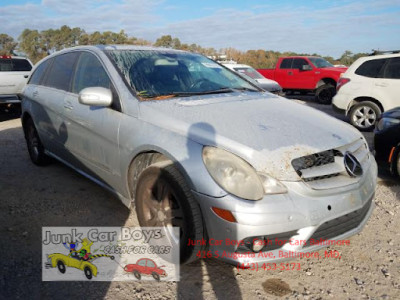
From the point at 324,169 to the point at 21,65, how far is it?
9871mm

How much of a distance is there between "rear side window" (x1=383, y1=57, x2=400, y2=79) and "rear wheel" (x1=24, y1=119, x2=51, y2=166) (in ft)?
21.6

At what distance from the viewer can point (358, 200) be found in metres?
2.21

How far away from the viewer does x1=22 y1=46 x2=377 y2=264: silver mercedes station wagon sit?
1998 mm

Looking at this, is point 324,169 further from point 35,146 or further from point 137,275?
point 35,146

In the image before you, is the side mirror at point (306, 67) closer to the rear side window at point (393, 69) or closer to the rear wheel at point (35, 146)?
the rear side window at point (393, 69)

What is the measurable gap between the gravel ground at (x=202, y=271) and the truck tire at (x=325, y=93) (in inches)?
350

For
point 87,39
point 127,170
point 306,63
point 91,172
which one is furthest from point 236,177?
point 87,39

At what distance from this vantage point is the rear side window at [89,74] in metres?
3.04

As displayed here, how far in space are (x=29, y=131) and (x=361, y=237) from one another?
4342mm

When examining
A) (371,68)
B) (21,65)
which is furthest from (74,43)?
(371,68)

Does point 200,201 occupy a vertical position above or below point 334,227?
above

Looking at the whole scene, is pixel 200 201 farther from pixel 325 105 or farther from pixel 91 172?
pixel 325 105

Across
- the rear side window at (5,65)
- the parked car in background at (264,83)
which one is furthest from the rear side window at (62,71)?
the rear side window at (5,65)

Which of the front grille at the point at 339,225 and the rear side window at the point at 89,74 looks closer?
the front grille at the point at 339,225
